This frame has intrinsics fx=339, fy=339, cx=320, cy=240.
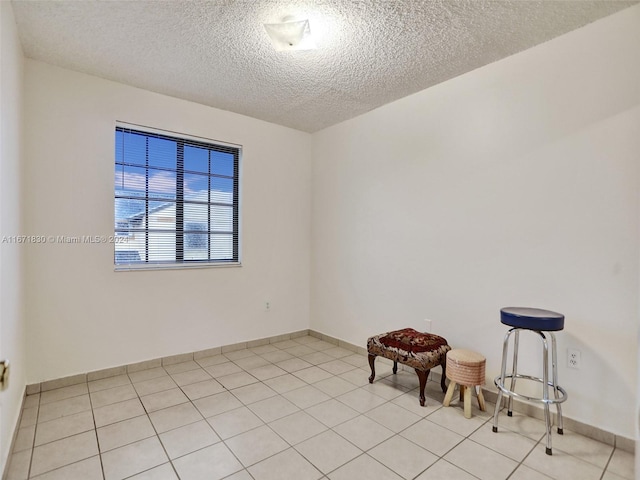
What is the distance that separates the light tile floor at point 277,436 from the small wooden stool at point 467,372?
0.12 metres

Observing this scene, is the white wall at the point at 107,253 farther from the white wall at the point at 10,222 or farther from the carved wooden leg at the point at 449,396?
the carved wooden leg at the point at 449,396

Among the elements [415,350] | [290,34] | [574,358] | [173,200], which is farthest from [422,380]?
[173,200]

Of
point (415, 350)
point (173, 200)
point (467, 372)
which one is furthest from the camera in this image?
point (173, 200)

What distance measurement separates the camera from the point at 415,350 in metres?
2.60

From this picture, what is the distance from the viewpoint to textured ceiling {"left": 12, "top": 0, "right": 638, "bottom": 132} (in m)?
2.00

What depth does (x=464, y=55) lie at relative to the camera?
2.52m

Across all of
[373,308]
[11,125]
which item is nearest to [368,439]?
[373,308]

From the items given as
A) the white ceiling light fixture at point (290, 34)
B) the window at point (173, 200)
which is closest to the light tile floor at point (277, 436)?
the window at point (173, 200)

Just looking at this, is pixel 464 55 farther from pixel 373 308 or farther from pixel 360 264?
pixel 373 308

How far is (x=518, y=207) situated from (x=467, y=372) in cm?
124

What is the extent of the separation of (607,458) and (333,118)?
3.59 meters

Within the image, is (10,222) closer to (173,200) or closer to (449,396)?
(173,200)

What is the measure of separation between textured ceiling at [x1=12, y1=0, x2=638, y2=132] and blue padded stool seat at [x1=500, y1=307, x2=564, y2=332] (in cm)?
182

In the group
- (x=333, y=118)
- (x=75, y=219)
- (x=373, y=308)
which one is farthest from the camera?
(x=333, y=118)
